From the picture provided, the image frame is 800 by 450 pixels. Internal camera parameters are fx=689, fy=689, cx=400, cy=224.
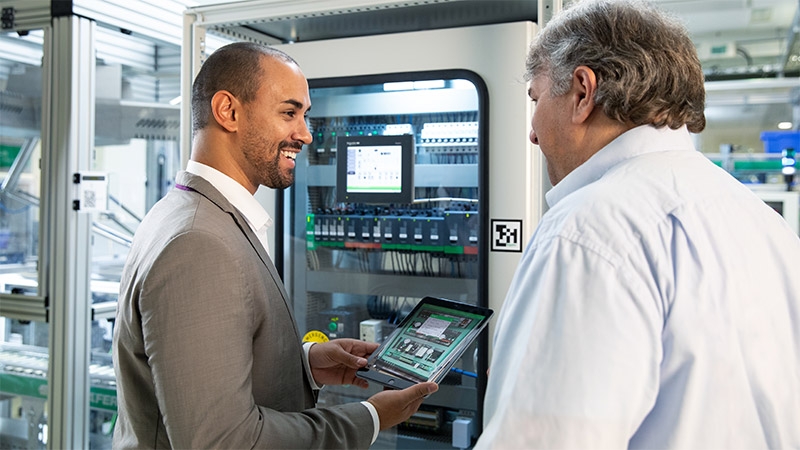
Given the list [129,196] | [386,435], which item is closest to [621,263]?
[386,435]

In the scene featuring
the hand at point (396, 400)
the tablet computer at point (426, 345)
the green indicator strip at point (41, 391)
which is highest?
the tablet computer at point (426, 345)

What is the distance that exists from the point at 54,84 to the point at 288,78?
5.78ft

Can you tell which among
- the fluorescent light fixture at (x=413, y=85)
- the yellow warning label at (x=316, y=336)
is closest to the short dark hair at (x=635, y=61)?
the fluorescent light fixture at (x=413, y=85)

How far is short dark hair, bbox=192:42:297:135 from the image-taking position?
1616 mm

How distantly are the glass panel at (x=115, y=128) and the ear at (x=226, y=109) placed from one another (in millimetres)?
1561

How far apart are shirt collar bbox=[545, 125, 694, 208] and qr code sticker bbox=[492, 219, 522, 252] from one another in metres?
1.20

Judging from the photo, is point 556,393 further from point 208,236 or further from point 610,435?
point 208,236

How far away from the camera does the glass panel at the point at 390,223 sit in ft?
8.28

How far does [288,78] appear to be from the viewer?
5.48 ft

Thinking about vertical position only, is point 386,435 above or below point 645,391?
below

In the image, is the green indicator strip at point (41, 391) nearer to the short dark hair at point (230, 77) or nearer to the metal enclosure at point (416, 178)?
the metal enclosure at point (416, 178)

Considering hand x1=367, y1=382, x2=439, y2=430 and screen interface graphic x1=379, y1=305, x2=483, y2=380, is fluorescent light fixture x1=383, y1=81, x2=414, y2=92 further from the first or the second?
hand x1=367, y1=382, x2=439, y2=430

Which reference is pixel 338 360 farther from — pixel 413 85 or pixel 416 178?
pixel 413 85

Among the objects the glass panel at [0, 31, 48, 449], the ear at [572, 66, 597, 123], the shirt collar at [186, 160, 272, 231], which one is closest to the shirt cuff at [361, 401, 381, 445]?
the shirt collar at [186, 160, 272, 231]
